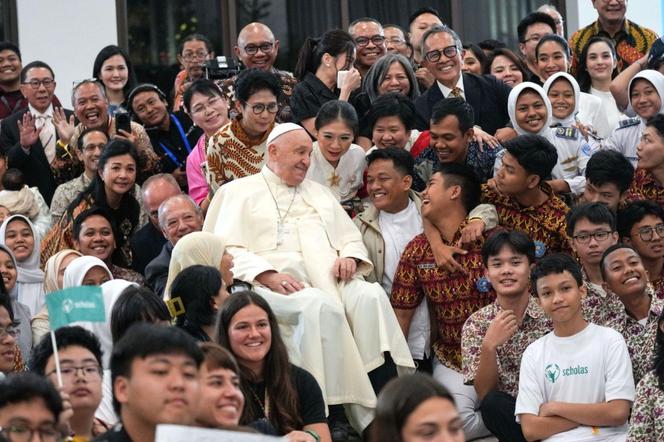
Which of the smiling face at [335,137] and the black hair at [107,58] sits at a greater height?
the black hair at [107,58]

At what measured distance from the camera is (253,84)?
770cm

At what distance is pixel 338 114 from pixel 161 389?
3.34 m

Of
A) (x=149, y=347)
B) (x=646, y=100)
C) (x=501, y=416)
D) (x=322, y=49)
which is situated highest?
(x=322, y=49)

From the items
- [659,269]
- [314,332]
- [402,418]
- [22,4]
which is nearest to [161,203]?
[314,332]

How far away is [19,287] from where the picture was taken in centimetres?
763

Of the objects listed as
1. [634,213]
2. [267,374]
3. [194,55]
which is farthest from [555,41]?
[267,374]

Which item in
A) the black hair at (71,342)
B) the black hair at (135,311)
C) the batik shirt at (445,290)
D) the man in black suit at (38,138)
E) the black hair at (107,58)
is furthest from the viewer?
the black hair at (107,58)

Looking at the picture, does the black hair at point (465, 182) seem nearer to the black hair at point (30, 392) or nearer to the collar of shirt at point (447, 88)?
the collar of shirt at point (447, 88)

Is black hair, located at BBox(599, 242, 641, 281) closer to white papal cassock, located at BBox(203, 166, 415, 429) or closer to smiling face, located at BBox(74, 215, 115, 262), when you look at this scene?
white papal cassock, located at BBox(203, 166, 415, 429)

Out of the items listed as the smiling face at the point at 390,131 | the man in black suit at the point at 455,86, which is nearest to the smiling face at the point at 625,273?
the smiling face at the point at 390,131

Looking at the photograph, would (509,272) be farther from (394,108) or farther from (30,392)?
(30,392)

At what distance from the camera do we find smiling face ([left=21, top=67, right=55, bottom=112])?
9156mm

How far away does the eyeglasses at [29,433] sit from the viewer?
4328mm

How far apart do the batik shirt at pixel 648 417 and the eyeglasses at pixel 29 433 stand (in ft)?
8.43
